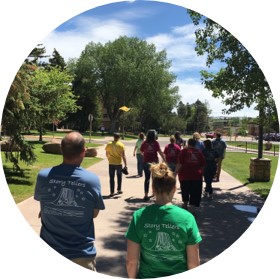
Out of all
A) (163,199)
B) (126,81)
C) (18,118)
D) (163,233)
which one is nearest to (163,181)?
(163,199)

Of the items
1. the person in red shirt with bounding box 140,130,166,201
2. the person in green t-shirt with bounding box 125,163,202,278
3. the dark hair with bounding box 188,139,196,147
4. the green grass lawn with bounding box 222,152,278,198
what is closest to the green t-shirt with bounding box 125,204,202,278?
the person in green t-shirt with bounding box 125,163,202,278

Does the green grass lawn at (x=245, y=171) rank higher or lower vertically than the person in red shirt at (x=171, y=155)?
lower

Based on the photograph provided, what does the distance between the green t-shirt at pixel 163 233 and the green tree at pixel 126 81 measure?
88.6 inches

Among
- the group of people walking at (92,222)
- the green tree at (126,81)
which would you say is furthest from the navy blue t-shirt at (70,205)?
the green tree at (126,81)

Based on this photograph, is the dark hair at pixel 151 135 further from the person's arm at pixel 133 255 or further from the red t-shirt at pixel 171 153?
the person's arm at pixel 133 255

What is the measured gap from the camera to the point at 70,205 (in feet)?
7.76

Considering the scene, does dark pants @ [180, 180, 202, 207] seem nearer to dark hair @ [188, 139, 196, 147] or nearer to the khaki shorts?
dark hair @ [188, 139, 196, 147]

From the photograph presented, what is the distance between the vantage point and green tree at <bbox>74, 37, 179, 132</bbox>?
418 centimetres

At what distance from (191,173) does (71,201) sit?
3.41 m

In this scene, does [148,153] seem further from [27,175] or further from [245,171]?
[245,171]

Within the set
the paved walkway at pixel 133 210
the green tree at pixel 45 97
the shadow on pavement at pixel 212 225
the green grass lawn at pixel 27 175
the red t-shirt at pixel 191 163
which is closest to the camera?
the shadow on pavement at pixel 212 225

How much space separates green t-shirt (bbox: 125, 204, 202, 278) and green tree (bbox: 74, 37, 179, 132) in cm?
225

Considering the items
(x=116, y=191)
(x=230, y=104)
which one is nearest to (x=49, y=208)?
(x=230, y=104)

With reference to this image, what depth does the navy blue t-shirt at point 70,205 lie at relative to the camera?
7.73 ft
